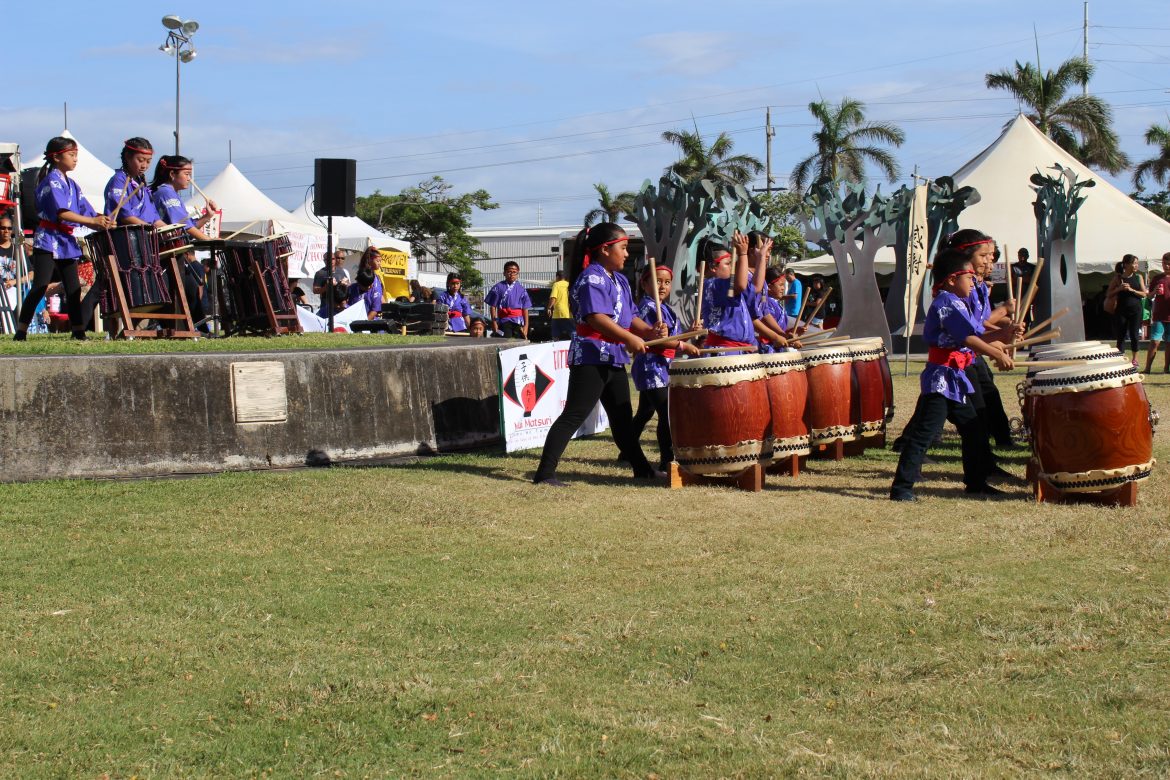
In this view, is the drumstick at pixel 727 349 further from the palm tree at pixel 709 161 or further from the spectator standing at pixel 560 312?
the palm tree at pixel 709 161

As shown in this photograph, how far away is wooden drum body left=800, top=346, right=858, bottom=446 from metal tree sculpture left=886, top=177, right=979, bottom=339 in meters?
16.5

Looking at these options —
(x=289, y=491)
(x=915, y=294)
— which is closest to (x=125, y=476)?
(x=289, y=491)

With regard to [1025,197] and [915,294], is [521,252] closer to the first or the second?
[1025,197]

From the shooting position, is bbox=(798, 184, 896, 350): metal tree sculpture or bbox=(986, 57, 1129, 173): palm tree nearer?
bbox=(798, 184, 896, 350): metal tree sculpture

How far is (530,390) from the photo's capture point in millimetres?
11023

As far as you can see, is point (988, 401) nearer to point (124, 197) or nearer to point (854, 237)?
point (124, 197)

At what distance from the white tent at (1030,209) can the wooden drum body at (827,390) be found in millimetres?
22072

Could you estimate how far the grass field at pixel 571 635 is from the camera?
12.8 feet

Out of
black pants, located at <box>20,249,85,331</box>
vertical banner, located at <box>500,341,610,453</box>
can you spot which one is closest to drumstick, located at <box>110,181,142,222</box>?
black pants, located at <box>20,249,85,331</box>

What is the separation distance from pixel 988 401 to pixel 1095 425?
2.56 meters

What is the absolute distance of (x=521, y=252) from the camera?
80.6m

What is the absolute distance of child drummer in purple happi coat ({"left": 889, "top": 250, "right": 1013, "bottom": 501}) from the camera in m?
8.26

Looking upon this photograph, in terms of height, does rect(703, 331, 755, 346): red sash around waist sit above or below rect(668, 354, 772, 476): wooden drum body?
above

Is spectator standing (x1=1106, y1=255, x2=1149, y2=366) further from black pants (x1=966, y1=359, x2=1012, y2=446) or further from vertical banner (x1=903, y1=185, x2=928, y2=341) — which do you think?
black pants (x1=966, y1=359, x2=1012, y2=446)
